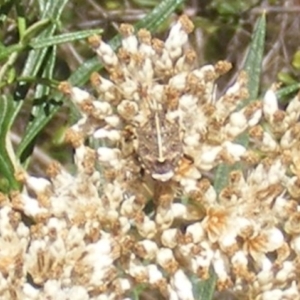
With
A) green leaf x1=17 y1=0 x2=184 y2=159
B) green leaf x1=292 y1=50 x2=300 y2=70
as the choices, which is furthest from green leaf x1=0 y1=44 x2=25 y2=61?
green leaf x1=292 y1=50 x2=300 y2=70

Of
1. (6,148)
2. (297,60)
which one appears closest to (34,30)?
(6,148)

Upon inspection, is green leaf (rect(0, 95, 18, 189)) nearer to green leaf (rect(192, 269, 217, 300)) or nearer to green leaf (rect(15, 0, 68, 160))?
green leaf (rect(15, 0, 68, 160))

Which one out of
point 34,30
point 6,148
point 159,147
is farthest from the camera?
point 34,30

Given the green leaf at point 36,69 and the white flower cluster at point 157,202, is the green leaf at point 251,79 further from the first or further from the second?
the green leaf at point 36,69

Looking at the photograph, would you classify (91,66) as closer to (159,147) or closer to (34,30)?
(34,30)

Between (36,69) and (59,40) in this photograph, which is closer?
(59,40)

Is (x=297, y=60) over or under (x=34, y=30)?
under

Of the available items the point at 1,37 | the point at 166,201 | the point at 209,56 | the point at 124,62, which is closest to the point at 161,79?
the point at 124,62
